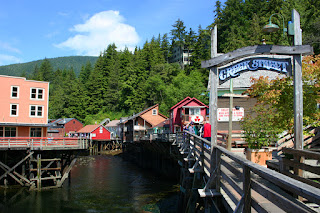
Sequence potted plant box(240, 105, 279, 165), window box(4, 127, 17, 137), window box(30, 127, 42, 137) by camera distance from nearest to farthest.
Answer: potted plant box(240, 105, 279, 165) → window box(4, 127, 17, 137) → window box(30, 127, 42, 137)

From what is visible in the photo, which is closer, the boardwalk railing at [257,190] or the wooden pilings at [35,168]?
the boardwalk railing at [257,190]

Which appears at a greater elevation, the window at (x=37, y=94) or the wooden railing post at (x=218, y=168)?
the window at (x=37, y=94)

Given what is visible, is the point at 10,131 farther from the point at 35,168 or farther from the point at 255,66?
the point at 255,66

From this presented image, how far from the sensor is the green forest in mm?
57094

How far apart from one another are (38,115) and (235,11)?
173ft

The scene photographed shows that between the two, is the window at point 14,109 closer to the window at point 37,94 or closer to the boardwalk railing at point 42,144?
the window at point 37,94

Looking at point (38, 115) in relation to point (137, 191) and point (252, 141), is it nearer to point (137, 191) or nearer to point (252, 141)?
point (137, 191)

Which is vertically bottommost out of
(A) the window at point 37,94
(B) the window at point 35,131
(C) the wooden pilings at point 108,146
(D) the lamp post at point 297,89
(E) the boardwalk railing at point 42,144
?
(C) the wooden pilings at point 108,146

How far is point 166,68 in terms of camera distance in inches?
3189

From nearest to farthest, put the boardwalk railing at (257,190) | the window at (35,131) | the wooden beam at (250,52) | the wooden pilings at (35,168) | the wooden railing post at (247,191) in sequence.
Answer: the boardwalk railing at (257,190), the wooden railing post at (247,191), the wooden beam at (250,52), the wooden pilings at (35,168), the window at (35,131)

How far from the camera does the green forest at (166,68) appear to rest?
187 feet

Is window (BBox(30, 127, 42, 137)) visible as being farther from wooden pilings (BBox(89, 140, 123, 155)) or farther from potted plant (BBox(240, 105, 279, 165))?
wooden pilings (BBox(89, 140, 123, 155))

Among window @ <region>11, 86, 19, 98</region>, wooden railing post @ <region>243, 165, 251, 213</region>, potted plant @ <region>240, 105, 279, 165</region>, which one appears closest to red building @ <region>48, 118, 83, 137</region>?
window @ <region>11, 86, 19, 98</region>

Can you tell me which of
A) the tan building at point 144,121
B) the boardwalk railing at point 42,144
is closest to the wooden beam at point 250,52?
the boardwalk railing at point 42,144
